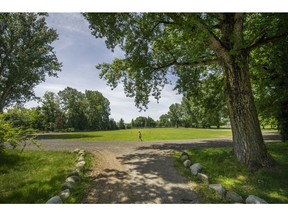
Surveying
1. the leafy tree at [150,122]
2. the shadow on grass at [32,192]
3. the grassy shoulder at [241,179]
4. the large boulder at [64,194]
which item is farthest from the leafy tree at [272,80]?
the leafy tree at [150,122]

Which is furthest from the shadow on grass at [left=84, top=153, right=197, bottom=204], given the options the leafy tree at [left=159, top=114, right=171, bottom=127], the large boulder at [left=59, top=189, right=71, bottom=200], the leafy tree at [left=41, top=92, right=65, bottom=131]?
the leafy tree at [left=159, top=114, right=171, bottom=127]

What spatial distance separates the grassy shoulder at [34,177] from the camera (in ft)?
23.6

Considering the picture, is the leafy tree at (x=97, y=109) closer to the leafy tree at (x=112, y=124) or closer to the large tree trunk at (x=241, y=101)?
the leafy tree at (x=112, y=124)

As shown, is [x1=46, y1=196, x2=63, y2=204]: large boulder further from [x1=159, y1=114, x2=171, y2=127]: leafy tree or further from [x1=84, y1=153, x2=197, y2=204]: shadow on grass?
[x1=159, y1=114, x2=171, y2=127]: leafy tree

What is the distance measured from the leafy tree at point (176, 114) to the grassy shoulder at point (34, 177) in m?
86.2

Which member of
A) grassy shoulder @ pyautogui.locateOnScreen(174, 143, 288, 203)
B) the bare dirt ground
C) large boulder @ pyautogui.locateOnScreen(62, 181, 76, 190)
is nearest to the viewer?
the bare dirt ground

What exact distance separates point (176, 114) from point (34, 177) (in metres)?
92.9

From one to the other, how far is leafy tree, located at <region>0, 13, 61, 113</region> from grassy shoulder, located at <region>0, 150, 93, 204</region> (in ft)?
61.1

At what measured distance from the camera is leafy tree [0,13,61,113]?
1109 inches

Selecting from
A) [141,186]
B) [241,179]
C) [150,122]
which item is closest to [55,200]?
[141,186]

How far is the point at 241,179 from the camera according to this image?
27.9 feet

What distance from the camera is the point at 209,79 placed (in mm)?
17156
